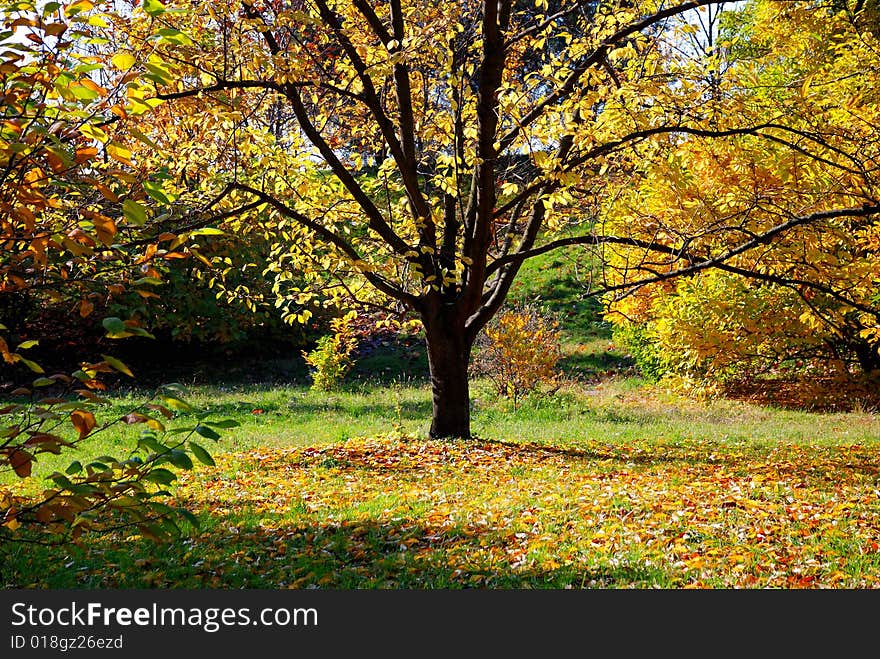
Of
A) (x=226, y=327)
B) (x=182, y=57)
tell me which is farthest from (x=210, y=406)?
(x=182, y=57)

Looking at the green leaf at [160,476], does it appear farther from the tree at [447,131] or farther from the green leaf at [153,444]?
the tree at [447,131]

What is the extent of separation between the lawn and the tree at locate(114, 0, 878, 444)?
1.47 m

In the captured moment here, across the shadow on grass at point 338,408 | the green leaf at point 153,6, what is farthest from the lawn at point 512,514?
the green leaf at point 153,6

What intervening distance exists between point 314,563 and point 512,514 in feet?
4.73

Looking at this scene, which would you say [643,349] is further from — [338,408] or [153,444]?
[153,444]

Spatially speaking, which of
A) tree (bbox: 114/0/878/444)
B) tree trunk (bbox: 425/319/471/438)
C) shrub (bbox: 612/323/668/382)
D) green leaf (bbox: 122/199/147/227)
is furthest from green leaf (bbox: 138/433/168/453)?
shrub (bbox: 612/323/668/382)

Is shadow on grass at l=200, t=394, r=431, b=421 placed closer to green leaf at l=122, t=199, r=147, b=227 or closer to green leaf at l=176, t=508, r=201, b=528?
green leaf at l=176, t=508, r=201, b=528

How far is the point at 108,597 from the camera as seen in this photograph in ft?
11.2

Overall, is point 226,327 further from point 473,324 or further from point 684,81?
point 684,81

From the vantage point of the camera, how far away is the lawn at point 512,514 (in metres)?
3.84

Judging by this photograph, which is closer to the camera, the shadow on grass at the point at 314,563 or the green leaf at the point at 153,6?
the green leaf at the point at 153,6

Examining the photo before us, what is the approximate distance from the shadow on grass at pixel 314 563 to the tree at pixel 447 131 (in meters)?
2.42

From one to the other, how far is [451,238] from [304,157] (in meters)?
1.58

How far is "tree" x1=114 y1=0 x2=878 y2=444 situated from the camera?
228 inches
